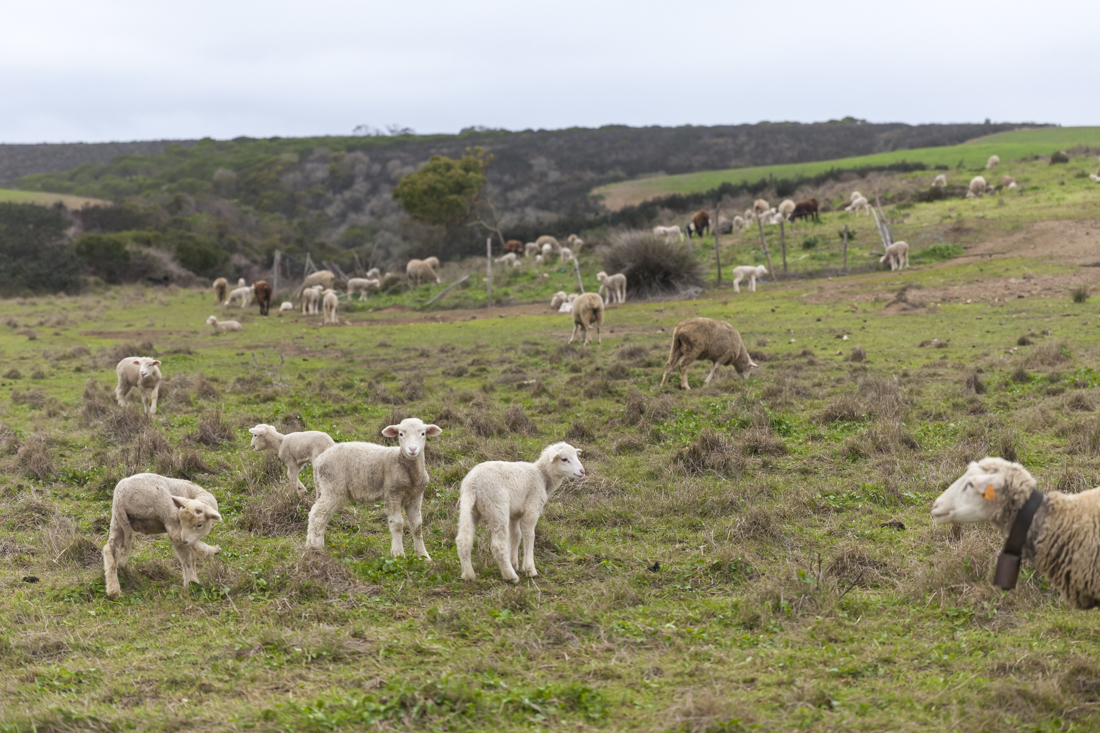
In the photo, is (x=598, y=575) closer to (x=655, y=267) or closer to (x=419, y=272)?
(x=655, y=267)

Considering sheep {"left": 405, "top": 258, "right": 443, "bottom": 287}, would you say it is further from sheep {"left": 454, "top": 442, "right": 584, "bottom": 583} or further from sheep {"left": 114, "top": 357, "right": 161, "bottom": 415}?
sheep {"left": 454, "top": 442, "right": 584, "bottom": 583}

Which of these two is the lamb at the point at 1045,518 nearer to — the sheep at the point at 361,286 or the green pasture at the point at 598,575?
the green pasture at the point at 598,575

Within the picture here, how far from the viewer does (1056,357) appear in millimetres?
14539

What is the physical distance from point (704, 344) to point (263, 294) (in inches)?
980

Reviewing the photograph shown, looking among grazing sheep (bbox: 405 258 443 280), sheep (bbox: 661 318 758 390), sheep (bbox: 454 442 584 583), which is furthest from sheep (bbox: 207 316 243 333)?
sheep (bbox: 454 442 584 583)

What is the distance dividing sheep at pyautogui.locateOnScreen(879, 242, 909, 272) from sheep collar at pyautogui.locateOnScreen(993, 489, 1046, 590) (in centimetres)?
2637

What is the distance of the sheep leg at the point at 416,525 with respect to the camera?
7.27 metres

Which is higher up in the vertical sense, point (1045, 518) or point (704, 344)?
point (1045, 518)

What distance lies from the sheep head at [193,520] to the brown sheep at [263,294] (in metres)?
30.0

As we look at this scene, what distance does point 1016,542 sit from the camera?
16.6ft

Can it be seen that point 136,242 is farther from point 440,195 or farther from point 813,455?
point 813,455

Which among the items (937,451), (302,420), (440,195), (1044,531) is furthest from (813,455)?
(440,195)

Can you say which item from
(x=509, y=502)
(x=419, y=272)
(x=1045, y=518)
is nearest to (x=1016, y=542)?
(x=1045, y=518)

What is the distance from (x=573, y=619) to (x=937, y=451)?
19.7ft
